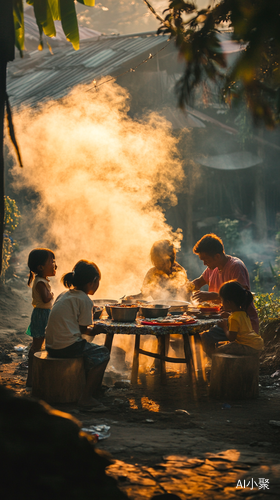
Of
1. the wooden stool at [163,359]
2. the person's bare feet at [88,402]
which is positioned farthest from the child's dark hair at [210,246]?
the person's bare feet at [88,402]

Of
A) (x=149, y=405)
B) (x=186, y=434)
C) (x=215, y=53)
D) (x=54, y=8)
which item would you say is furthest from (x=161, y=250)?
(x=54, y=8)

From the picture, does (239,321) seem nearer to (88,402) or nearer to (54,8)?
(88,402)

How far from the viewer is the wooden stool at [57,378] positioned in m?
3.97

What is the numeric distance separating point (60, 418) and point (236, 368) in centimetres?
305

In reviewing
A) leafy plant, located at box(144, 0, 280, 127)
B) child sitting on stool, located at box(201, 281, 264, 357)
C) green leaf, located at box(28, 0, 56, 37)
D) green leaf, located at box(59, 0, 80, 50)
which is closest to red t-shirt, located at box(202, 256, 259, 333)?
child sitting on stool, located at box(201, 281, 264, 357)

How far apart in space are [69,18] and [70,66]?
36.0 ft

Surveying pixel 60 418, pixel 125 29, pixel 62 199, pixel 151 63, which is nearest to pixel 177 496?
pixel 60 418

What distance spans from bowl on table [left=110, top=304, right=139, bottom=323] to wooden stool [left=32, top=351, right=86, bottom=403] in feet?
1.81

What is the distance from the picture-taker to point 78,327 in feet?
13.5

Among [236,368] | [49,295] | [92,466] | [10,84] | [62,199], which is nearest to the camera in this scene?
[92,466]

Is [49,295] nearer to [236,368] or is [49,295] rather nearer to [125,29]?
[236,368]

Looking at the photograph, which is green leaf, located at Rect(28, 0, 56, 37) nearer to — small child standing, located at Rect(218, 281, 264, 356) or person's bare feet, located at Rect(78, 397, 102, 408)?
small child standing, located at Rect(218, 281, 264, 356)

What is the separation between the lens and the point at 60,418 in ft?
5.25

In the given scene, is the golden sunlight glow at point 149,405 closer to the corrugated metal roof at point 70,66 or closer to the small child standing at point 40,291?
the small child standing at point 40,291
